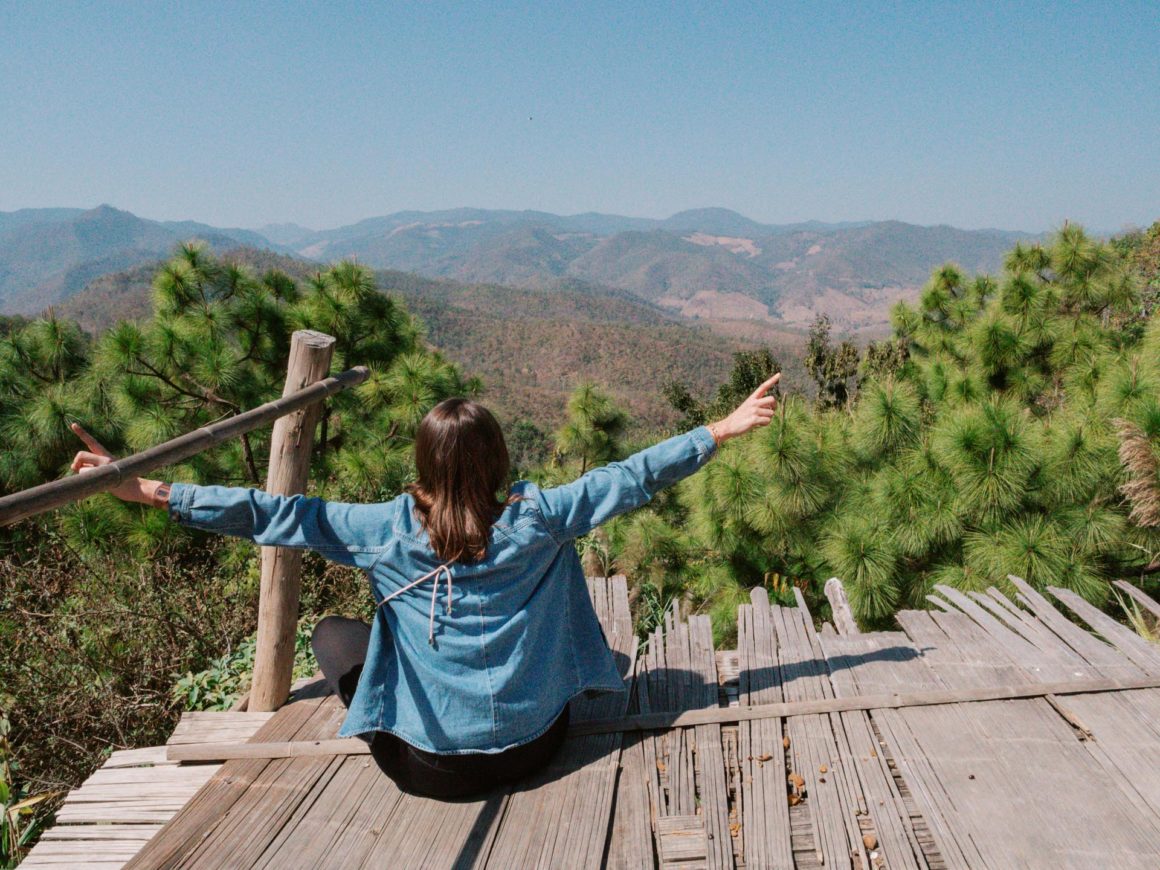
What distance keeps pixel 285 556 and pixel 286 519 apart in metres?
0.55

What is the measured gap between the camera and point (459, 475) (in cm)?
132

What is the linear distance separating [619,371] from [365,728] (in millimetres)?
49886

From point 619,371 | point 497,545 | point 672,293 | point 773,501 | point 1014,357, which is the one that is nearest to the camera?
point 497,545

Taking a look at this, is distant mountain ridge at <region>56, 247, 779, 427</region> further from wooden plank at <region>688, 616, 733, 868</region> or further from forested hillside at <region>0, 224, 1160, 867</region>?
wooden plank at <region>688, 616, 733, 868</region>

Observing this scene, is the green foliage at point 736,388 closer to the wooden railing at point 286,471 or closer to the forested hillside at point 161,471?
the forested hillside at point 161,471

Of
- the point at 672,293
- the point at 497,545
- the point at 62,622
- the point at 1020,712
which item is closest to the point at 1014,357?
the point at 1020,712

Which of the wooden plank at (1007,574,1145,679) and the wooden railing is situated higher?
the wooden railing

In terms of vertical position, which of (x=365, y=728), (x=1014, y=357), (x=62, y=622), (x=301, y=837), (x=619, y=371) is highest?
(x=1014, y=357)

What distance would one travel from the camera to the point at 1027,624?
212 cm

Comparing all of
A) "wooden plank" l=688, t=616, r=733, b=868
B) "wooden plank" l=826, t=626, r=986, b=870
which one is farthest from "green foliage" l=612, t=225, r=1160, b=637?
"wooden plank" l=688, t=616, r=733, b=868

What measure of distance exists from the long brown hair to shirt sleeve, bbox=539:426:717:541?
131 millimetres

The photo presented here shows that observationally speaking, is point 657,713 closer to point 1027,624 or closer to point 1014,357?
point 1027,624

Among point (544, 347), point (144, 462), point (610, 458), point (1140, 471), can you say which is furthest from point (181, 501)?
point (544, 347)

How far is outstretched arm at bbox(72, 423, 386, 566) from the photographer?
4.42 ft
